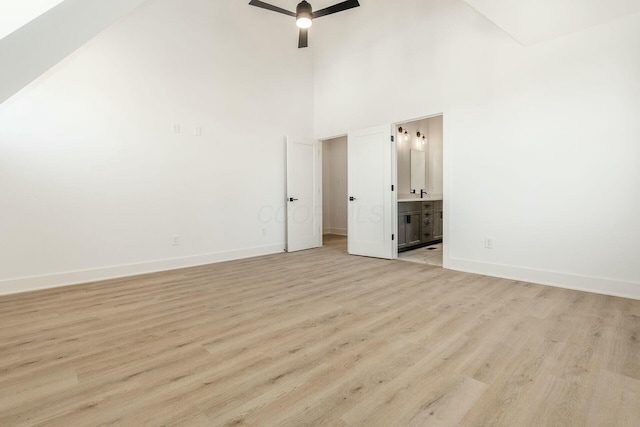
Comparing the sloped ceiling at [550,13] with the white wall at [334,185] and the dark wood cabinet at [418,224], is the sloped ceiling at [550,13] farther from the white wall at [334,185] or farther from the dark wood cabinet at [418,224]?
the white wall at [334,185]

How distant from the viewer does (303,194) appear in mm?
5773

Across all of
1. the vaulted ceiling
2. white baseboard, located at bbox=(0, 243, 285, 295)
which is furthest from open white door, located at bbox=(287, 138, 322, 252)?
the vaulted ceiling

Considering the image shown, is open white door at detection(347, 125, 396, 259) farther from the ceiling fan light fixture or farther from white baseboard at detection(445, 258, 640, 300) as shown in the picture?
the ceiling fan light fixture

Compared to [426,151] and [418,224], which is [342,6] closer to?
[418,224]

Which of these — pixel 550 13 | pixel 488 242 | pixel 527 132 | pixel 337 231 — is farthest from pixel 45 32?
pixel 337 231

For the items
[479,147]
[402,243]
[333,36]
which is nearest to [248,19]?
[333,36]

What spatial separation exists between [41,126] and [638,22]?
6209 millimetres

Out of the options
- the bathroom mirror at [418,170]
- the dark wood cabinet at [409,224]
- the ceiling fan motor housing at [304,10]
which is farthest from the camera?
the bathroom mirror at [418,170]

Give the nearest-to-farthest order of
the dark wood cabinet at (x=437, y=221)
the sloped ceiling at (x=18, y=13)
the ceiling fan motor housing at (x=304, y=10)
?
the sloped ceiling at (x=18, y=13), the ceiling fan motor housing at (x=304, y=10), the dark wood cabinet at (x=437, y=221)

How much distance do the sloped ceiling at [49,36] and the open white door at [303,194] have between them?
14.0 ft

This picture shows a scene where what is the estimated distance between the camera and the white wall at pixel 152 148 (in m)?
3.33

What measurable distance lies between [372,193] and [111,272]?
3.89 meters

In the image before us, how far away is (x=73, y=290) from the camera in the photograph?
10.8ft

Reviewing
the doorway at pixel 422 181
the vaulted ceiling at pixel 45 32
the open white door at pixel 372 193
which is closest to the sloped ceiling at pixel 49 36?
the vaulted ceiling at pixel 45 32
